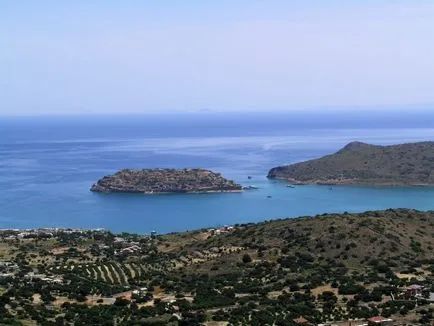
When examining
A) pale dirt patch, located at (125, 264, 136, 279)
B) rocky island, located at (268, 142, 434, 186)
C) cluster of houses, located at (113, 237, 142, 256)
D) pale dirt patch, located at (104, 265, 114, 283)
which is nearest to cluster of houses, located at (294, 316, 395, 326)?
pale dirt patch, located at (104, 265, 114, 283)

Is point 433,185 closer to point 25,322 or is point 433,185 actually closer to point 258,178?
point 258,178

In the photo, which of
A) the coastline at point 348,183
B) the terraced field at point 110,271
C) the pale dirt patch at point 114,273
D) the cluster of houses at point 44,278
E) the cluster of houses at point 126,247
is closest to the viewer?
the cluster of houses at point 44,278

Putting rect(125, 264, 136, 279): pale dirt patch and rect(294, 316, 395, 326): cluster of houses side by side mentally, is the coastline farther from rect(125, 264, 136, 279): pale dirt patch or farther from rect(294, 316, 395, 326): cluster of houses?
rect(294, 316, 395, 326): cluster of houses

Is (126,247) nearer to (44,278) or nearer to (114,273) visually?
(114,273)

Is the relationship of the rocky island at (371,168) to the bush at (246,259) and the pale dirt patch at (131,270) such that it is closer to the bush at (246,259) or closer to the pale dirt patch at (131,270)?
the bush at (246,259)

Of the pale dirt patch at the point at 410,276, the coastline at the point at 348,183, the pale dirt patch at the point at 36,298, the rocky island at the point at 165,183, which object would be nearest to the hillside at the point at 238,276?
the pale dirt patch at the point at 36,298

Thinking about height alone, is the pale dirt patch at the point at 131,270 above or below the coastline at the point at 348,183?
above
